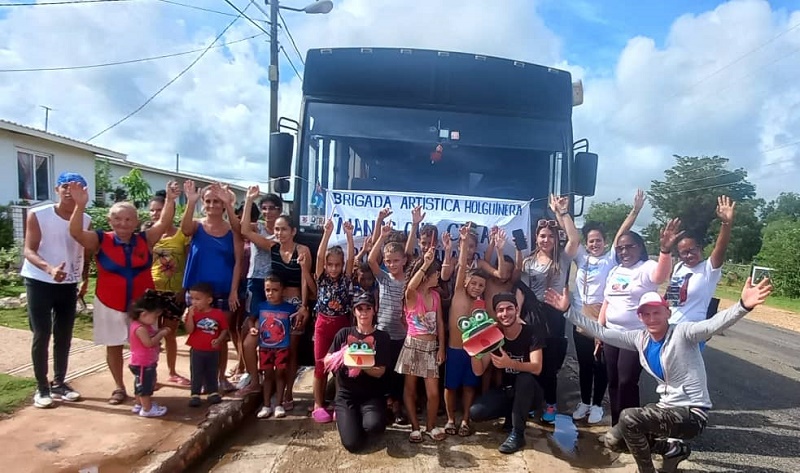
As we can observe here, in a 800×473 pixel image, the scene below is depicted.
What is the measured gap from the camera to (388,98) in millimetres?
5391

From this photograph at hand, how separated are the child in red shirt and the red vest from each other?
0.46m

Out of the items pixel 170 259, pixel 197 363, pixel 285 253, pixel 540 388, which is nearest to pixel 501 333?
pixel 540 388

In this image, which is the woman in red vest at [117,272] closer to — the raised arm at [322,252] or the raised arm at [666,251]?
the raised arm at [322,252]

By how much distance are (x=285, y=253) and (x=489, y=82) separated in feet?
9.03

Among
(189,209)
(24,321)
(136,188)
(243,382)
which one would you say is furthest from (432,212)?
(136,188)

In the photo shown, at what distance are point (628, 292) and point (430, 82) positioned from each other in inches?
111

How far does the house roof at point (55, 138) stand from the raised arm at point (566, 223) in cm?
1437

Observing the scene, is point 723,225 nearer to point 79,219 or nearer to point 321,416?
point 321,416

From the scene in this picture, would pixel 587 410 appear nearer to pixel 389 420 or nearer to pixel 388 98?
pixel 389 420

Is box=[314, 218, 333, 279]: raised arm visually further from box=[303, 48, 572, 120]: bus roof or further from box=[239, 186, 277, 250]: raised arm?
box=[303, 48, 572, 120]: bus roof

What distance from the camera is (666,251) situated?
4082 millimetres

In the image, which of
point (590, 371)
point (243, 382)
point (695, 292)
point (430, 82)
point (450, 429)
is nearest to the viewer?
point (695, 292)

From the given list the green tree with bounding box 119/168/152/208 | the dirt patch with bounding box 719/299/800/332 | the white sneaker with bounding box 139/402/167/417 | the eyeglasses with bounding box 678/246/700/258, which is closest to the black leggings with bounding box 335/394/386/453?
the white sneaker with bounding box 139/402/167/417

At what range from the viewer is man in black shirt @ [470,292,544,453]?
161 inches
